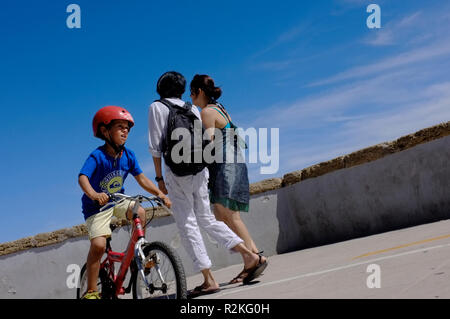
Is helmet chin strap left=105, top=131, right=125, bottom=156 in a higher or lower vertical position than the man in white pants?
higher

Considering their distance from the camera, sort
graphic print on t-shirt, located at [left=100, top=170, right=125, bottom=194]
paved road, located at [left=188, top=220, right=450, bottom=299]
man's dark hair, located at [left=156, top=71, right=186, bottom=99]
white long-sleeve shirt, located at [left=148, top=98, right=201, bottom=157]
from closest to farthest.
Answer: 1. paved road, located at [left=188, top=220, right=450, bottom=299]
2. graphic print on t-shirt, located at [left=100, top=170, right=125, bottom=194]
3. white long-sleeve shirt, located at [left=148, top=98, right=201, bottom=157]
4. man's dark hair, located at [left=156, top=71, right=186, bottom=99]

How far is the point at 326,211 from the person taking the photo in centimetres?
777

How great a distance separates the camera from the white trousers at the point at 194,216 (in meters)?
4.33

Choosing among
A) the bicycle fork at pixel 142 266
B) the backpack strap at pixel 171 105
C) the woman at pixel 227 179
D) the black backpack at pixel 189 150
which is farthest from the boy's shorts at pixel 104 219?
the woman at pixel 227 179

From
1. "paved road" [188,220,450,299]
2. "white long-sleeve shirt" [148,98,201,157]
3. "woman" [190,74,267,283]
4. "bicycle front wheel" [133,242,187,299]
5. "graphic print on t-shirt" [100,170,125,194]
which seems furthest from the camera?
"woman" [190,74,267,283]

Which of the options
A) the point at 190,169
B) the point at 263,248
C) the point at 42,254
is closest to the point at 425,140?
the point at 263,248

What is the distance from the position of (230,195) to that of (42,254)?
353 cm

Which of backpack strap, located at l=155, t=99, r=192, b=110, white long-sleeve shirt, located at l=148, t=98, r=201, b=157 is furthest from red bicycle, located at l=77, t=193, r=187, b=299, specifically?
backpack strap, located at l=155, t=99, r=192, b=110

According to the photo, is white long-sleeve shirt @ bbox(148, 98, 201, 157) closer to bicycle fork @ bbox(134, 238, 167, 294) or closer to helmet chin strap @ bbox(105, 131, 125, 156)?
helmet chin strap @ bbox(105, 131, 125, 156)

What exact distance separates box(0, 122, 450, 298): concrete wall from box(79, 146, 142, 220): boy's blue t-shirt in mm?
3092

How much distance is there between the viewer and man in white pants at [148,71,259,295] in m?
4.33
